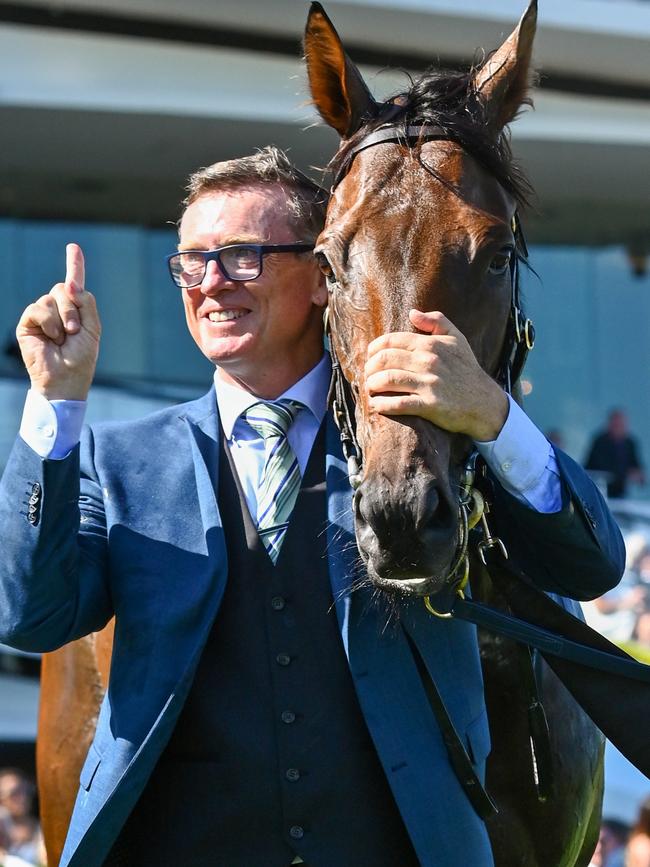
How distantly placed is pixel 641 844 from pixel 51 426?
12.6ft

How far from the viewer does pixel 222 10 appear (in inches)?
524

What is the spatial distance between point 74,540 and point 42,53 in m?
11.7

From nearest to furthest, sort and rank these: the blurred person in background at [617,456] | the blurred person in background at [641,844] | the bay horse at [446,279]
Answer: the bay horse at [446,279], the blurred person in background at [641,844], the blurred person in background at [617,456]

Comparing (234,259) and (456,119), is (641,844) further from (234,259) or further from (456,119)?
(456,119)

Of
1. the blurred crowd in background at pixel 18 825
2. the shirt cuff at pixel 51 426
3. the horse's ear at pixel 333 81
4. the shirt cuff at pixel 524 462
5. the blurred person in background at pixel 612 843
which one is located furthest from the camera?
the blurred crowd in background at pixel 18 825

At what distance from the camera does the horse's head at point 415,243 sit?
2.08 m

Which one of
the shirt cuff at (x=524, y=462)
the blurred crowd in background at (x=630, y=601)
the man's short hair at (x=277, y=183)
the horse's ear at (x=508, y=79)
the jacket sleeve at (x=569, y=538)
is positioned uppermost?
the horse's ear at (x=508, y=79)

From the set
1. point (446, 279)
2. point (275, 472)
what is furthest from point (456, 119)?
point (275, 472)

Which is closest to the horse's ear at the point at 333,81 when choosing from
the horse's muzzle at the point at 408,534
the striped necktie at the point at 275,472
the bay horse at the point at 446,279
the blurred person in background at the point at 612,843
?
the bay horse at the point at 446,279

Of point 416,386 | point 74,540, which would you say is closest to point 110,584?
point 74,540

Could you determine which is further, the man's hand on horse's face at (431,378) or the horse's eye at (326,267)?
the horse's eye at (326,267)

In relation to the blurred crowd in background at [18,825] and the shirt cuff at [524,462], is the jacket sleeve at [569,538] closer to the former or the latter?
the shirt cuff at [524,462]

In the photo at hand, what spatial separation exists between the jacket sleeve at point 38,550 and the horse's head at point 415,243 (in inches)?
25.0

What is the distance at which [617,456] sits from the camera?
13977 millimetres
